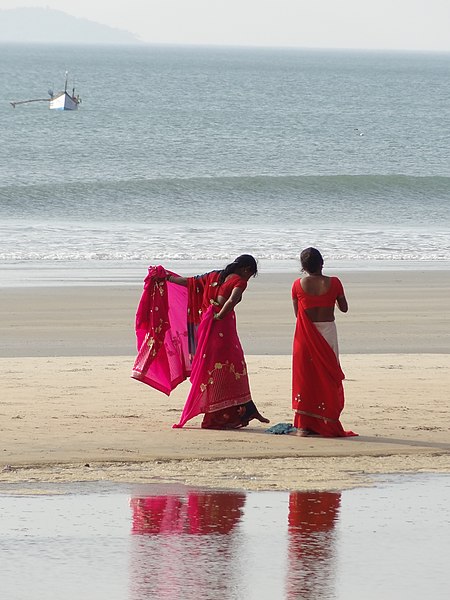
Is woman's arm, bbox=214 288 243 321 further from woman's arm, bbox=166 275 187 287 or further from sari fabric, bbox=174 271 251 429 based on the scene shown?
woman's arm, bbox=166 275 187 287

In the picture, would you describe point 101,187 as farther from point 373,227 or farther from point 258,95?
point 258,95

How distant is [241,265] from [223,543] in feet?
9.66

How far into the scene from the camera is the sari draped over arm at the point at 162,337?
906cm

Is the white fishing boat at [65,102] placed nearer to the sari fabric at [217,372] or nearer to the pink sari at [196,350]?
the pink sari at [196,350]

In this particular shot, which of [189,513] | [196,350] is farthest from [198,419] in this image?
[189,513]

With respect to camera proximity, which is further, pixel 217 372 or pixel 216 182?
pixel 216 182

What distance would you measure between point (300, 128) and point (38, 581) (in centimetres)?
6662

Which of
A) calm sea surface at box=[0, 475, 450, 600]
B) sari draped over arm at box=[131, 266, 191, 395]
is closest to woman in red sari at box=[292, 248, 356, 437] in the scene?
sari draped over arm at box=[131, 266, 191, 395]

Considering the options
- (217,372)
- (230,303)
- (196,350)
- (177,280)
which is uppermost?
(177,280)

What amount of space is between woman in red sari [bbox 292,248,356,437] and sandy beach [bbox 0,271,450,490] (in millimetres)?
233

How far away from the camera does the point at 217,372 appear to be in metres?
8.73

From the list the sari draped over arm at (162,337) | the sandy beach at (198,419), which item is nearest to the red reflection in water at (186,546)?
the sandy beach at (198,419)

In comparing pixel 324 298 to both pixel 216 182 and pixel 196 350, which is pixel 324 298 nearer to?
pixel 196 350

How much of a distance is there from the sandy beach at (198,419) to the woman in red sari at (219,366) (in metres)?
0.15
